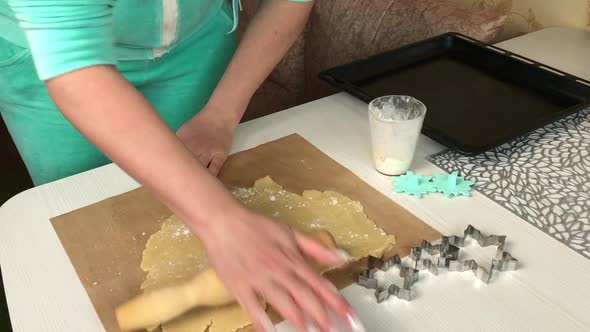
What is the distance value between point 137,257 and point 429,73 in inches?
26.8

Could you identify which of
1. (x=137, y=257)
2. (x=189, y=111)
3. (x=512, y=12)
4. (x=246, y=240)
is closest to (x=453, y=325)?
(x=246, y=240)

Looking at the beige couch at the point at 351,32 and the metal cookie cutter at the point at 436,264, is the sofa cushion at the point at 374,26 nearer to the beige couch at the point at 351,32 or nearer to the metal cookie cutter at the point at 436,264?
the beige couch at the point at 351,32

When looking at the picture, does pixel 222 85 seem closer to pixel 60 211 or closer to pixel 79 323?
pixel 60 211

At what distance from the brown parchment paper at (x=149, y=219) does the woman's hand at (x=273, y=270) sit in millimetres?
108


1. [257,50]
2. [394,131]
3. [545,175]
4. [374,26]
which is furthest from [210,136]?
[374,26]

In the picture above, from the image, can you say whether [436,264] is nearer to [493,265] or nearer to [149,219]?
[493,265]

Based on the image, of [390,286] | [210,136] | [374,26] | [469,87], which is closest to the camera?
[390,286]

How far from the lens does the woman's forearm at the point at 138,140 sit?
2.02 ft

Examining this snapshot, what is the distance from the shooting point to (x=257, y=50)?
3.34ft

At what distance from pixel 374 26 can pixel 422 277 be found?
37.1 inches

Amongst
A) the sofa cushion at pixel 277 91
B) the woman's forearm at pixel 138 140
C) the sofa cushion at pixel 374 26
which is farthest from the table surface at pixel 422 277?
the sofa cushion at pixel 277 91

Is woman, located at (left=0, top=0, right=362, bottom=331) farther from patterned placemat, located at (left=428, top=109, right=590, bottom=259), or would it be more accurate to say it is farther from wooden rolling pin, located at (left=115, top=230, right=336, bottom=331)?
patterned placemat, located at (left=428, top=109, right=590, bottom=259)

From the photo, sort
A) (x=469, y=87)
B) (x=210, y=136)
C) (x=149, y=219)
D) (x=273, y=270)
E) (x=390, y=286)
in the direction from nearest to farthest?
(x=273, y=270)
(x=390, y=286)
(x=149, y=219)
(x=210, y=136)
(x=469, y=87)

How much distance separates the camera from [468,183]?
0.86 metres
